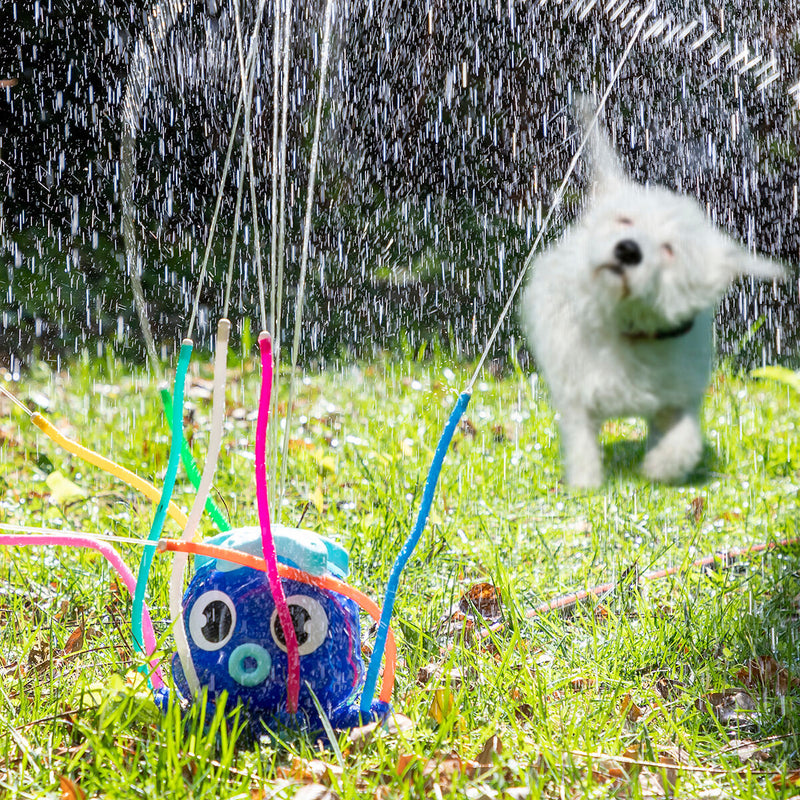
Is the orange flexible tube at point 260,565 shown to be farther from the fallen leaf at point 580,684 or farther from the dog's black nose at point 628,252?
the dog's black nose at point 628,252

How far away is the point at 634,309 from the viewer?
1.45m

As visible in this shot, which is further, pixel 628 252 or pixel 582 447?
pixel 582 447

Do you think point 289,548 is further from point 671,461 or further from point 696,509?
point 696,509

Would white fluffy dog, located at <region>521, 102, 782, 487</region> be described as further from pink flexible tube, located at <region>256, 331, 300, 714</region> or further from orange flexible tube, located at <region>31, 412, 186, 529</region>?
orange flexible tube, located at <region>31, 412, 186, 529</region>

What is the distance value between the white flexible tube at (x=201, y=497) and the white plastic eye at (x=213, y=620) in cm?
2

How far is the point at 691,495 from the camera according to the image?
229 cm

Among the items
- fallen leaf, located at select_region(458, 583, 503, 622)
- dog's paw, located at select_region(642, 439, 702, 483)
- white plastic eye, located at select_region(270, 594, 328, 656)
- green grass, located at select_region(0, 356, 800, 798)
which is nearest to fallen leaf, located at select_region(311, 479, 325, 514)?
green grass, located at select_region(0, 356, 800, 798)

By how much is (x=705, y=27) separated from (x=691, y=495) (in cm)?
175

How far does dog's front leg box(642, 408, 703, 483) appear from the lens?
5.45 feet

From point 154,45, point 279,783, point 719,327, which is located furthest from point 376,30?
point 279,783

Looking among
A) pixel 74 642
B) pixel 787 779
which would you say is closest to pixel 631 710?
pixel 787 779

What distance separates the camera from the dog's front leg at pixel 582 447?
179 centimetres

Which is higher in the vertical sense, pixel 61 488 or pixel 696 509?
pixel 696 509

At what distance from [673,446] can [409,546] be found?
0.83 metres
